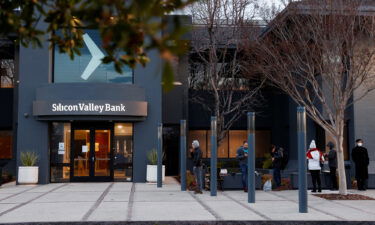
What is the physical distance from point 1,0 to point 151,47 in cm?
227

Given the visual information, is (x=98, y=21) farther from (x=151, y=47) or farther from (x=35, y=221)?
(x=35, y=221)

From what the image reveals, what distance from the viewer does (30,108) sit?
20.4 metres

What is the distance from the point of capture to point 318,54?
14.9 m

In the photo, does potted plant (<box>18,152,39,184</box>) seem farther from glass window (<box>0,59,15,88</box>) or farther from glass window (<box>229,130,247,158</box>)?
glass window (<box>229,130,247,158</box>)

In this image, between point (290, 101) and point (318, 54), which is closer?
point (318, 54)

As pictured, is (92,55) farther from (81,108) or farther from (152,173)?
(152,173)

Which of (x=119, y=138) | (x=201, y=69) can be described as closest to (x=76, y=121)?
(x=119, y=138)

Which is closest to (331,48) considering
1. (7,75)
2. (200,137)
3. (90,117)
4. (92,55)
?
A: (90,117)

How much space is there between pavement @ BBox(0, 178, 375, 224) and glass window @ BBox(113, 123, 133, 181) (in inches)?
138

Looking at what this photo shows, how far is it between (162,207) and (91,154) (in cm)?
937

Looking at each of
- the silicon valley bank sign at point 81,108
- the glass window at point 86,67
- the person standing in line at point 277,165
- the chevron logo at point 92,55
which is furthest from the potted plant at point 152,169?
the person standing in line at point 277,165

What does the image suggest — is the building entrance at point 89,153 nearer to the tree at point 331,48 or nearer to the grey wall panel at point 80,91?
the grey wall panel at point 80,91

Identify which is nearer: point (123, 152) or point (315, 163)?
point (315, 163)

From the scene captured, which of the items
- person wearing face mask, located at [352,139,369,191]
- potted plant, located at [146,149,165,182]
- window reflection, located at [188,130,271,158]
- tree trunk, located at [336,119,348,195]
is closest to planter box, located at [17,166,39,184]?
potted plant, located at [146,149,165,182]
